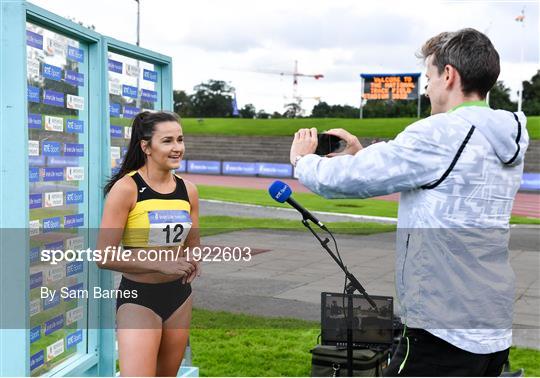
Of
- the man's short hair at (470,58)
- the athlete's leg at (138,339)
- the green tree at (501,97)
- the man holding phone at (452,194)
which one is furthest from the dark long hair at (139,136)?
the green tree at (501,97)

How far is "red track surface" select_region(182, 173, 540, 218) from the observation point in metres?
23.6

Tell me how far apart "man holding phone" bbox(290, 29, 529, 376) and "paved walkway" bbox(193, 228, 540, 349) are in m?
4.79

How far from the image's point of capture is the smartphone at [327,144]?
2.47 m

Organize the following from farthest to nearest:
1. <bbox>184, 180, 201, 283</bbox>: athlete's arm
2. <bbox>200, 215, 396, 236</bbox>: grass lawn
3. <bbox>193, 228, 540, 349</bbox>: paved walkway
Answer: <bbox>200, 215, 396, 236</bbox>: grass lawn < <bbox>193, 228, 540, 349</bbox>: paved walkway < <bbox>184, 180, 201, 283</bbox>: athlete's arm

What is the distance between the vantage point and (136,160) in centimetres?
363

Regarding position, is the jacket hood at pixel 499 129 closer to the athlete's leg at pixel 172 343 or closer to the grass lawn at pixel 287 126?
the athlete's leg at pixel 172 343

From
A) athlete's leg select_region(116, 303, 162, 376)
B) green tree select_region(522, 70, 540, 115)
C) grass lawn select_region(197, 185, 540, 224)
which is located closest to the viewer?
athlete's leg select_region(116, 303, 162, 376)

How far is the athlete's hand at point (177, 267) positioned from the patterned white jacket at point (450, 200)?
4.56ft

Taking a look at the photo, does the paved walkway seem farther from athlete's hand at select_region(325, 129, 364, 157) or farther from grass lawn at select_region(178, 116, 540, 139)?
grass lawn at select_region(178, 116, 540, 139)

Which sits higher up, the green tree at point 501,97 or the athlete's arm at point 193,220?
the green tree at point 501,97

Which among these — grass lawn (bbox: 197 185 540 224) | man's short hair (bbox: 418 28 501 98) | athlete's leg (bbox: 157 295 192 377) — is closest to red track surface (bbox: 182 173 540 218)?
grass lawn (bbox: 197 185 540 224)

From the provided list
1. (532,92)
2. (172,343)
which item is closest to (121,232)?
(172,343)

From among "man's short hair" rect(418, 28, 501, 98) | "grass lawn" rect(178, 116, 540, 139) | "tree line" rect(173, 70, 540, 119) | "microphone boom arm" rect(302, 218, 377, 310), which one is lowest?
"microphone boom arm" rect(302, 218, 377, 310)

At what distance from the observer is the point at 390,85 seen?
5928 centimetres
